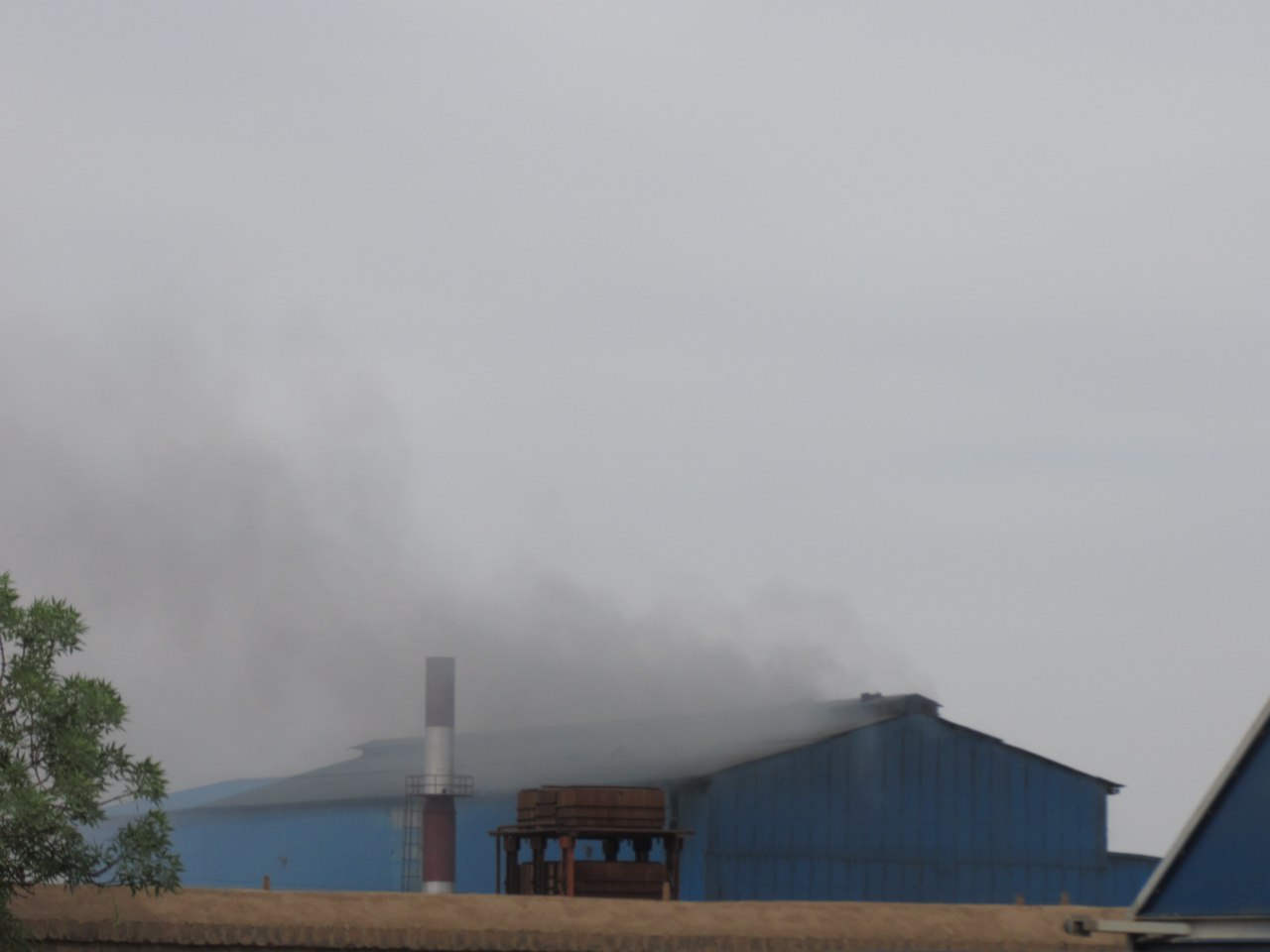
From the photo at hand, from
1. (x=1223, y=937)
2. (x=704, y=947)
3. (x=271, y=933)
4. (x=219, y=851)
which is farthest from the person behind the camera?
(x=219, y=851)

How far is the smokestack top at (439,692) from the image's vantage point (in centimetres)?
5938

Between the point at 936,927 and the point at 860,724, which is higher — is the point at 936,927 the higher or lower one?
the lower one

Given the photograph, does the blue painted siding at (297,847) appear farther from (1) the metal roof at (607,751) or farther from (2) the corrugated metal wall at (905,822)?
(2) the corrugated metal wall at (905,822)

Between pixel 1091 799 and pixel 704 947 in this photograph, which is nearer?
pixel 704 947

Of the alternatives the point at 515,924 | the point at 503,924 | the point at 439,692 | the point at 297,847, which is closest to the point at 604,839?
the point at 515,924

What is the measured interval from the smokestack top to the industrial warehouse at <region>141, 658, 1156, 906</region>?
0.65m

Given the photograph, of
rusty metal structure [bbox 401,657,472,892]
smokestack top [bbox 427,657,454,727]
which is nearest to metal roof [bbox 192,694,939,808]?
rusty metal structure [bbox 401,657,472,892]

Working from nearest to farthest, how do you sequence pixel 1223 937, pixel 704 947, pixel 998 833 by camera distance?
pixel 1223 937 → pixel 704 947 → pixel 998 833

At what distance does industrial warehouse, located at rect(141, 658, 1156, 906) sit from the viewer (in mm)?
46125

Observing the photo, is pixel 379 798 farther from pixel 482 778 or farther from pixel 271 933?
pixel 271 933

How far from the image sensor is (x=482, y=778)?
189 feet

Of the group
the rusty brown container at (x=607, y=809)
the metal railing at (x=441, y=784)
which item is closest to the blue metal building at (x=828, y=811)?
the metal railing at (x=441, y=784)

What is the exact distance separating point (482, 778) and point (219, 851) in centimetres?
1274

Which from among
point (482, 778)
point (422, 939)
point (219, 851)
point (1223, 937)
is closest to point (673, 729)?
point (482, 778)
